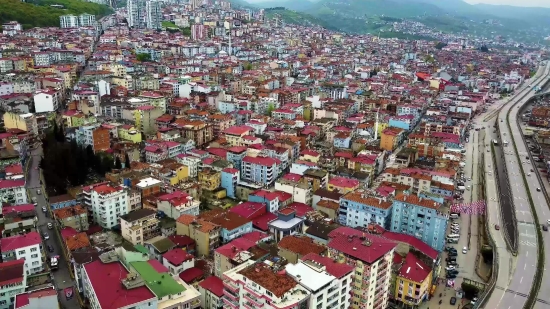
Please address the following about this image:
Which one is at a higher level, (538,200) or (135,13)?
(135,13)

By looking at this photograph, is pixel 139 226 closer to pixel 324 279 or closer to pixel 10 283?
pixel 10 283

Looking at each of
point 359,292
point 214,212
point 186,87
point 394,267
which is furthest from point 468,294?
point 186,87

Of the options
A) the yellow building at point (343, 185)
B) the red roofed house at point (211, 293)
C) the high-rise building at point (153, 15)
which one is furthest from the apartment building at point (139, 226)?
the high-rise building at point (153, 15)

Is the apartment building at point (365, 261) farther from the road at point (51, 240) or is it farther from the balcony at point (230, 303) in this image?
the road at point (51, 240)

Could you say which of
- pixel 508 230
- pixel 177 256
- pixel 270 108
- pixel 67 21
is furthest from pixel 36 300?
pixel 67 21

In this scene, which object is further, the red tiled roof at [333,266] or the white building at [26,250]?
the white building at [26,250]

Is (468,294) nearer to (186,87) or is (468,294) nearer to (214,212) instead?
(214,212)
